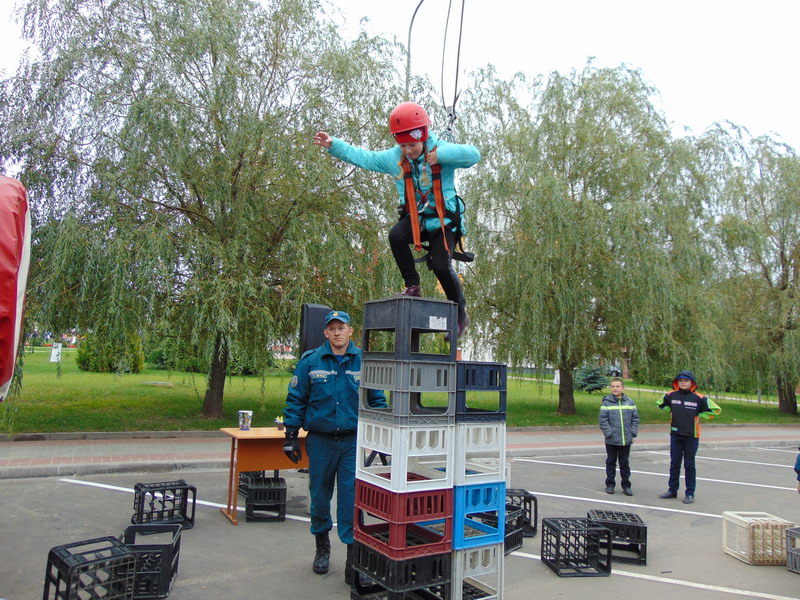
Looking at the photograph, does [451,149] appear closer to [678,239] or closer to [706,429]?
[678,239]

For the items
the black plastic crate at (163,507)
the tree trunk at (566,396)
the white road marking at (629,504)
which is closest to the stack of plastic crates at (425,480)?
the black plastic crate at (163,507)

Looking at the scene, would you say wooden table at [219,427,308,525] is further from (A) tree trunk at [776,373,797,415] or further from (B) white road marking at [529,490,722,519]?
(A) tree trunk at [776,373,797,415]

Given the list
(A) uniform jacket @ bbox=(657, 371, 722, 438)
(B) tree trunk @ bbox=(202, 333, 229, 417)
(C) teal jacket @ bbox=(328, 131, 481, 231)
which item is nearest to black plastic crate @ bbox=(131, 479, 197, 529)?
(C) teal jacket @ bbox=(328, 131, 481, 231)

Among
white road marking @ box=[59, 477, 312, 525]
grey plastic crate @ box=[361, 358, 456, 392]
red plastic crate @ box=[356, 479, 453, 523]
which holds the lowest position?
white road marking @ box=[59, 477, 312, 525]

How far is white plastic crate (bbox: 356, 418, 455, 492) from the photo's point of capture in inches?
151

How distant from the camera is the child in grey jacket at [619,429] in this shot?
348 inches

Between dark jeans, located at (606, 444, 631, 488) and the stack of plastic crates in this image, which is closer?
Answer: the stack of plastic crates

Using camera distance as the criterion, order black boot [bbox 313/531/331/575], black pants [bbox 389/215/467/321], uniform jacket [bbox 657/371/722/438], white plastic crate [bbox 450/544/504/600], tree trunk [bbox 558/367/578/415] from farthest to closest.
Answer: tree trunk [bbox 558/367/578/415], uniform jacket [bbox 657/371/722/438], black boot [bbox 313/531/331/575], black pants [bbox 389/215/467/321], white plastic crate [bbox 450/544/504/600]

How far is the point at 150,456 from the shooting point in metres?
9.93

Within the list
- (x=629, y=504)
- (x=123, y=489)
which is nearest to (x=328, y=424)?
(x=123, y=489)

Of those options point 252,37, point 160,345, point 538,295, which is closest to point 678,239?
point 538,295

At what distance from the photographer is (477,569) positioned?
13.7 ft

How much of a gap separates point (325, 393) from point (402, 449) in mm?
1484

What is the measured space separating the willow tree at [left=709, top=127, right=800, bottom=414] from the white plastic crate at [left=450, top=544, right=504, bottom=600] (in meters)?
19.5
